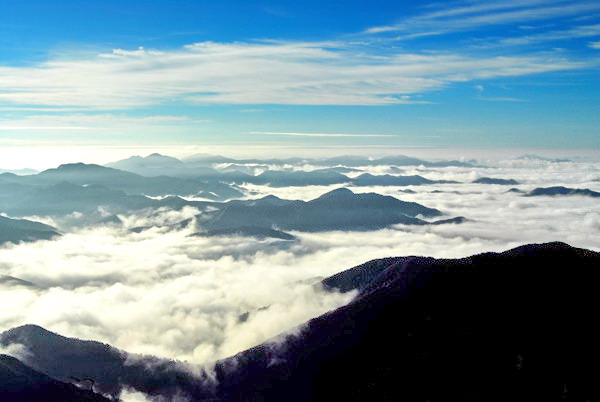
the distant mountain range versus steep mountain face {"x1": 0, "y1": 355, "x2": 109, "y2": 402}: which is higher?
the distant mountain range

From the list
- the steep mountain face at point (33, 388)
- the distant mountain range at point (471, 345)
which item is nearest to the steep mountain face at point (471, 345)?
the distant mountain range at point (471, 345)

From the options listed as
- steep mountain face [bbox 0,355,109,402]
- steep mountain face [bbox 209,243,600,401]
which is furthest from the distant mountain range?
steep mountain face [bbox 0,355,109,402]

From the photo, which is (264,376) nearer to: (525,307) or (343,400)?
(343,400)

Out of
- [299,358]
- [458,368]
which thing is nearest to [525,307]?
[458,368]

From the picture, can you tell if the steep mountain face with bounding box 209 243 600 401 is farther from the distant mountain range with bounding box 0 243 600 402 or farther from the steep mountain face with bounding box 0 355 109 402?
the steep mountain face with bounding box 0 355 109 402

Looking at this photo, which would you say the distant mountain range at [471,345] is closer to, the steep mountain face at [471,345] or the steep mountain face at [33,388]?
the steep mountain face at [471,345]

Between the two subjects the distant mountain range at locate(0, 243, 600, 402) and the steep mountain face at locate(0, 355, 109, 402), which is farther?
the steep mountain face at locate(0, 355, 109, 402)

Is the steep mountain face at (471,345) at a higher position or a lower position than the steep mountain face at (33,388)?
higher

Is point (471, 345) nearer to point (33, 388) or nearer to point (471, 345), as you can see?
point (471, 345)
